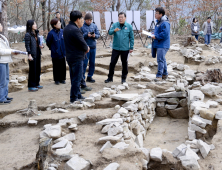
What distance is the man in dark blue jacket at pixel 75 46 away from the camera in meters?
3.87

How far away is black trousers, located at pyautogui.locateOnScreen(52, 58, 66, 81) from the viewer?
18.7 feet

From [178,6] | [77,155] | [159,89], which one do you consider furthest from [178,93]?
[178,6]

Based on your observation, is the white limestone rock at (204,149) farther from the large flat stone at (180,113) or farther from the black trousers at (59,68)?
the black trousers at (59,68)

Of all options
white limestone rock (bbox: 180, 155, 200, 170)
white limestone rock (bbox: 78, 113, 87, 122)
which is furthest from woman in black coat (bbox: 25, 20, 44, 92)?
white limestone rock (bbox: 180, 155, 200, 170)

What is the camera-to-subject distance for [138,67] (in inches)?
317

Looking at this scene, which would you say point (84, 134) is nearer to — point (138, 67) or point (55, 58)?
point (55, 58)

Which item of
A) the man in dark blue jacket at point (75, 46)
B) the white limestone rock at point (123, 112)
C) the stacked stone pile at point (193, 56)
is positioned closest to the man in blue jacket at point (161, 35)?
the man in dark blue jacket at point (75, 46)

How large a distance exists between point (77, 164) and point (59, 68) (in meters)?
3.92

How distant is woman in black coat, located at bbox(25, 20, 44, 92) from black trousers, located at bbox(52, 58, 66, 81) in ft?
1.42

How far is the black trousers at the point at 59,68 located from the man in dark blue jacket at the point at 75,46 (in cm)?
163

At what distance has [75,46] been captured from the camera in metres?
4.00

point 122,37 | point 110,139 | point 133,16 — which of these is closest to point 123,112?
point 110,139

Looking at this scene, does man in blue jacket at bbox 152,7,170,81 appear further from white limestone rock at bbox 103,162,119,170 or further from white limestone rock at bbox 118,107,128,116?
white limestone rock at bbox 103,162,119,170

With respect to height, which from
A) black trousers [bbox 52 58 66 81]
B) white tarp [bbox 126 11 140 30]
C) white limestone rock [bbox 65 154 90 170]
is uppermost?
white tarp [bbox 126 11 140 30]
